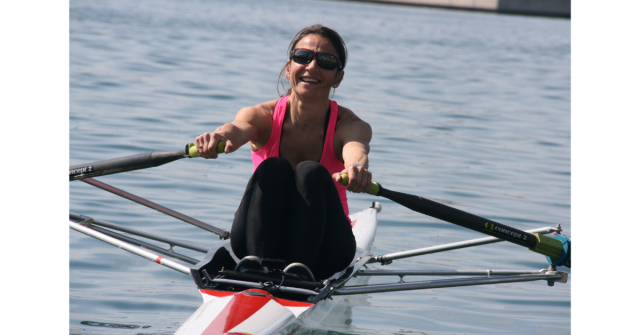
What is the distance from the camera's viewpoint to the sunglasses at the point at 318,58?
4.30m

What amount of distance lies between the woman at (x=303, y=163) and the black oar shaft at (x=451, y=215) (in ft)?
1.01

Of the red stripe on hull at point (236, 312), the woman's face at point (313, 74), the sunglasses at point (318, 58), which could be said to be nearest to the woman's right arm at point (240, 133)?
the woman's face at point (313, 74)

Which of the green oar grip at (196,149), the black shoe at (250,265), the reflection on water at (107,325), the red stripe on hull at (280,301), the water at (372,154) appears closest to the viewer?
the red stripe on hull at (280,301)

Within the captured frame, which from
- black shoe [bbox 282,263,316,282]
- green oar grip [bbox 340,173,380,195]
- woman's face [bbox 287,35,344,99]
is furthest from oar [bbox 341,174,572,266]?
woman's face [bbox 287,35,344,99]

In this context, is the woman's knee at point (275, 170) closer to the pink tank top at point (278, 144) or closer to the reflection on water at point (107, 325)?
the pink tank top at point (278, 144)

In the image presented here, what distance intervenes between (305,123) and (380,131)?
23.0ft

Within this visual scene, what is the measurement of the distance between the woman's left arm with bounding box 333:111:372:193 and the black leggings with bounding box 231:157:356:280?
210 millimetres

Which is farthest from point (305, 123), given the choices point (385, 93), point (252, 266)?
point (385, 93)

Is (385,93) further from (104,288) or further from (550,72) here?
(104,288)

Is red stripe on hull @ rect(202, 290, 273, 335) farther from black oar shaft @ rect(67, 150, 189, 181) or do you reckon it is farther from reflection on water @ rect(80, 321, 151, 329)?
black oar shaft @ rect(67, 150, 189, 181)

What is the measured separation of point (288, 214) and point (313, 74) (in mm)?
1002

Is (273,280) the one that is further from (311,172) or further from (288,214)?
(311,172)

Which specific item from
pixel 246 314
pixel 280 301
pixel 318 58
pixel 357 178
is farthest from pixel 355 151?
pixel 246 314
